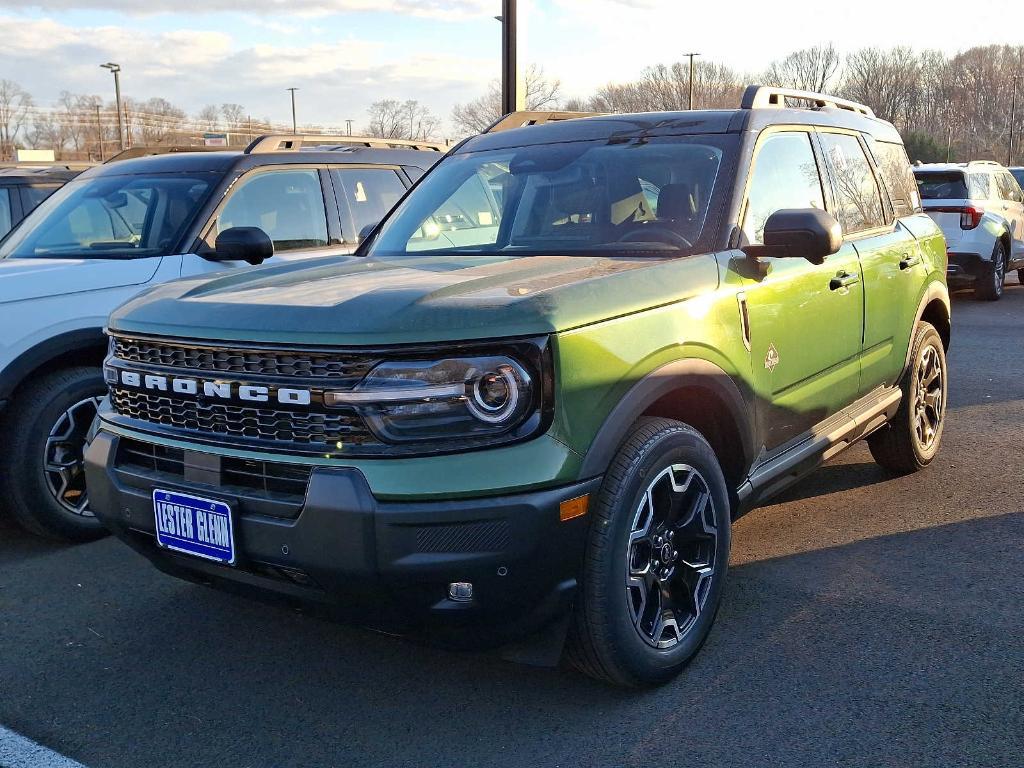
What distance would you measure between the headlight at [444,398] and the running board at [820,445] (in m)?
1.27

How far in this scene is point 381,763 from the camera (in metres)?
2.87

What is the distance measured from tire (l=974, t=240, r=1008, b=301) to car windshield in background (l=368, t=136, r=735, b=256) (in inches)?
428

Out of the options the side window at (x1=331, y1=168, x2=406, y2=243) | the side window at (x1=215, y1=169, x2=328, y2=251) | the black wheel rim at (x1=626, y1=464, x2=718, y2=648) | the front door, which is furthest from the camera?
the side window at (x1=331, y1=168, x2=406, y2=243)

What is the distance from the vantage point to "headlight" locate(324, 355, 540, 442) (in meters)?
2.72

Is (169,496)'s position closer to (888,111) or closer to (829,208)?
(829,208)

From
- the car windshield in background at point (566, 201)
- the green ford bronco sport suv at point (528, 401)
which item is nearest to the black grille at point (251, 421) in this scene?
the green ford bronco sport suv at point (528, 401)

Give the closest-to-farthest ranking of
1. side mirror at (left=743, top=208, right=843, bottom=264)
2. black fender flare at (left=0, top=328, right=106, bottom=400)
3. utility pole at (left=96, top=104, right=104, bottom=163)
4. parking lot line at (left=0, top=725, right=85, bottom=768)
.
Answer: parking lot line at (left=0, top=725, right=85, bottom=768)
side mirror at (left=743, top=208, right=843, bottom=264)
black fender flare at (left=0, top=328, right=106, bottom=400)
utility pole at (left=96, top=104, right=104, bottom=163)

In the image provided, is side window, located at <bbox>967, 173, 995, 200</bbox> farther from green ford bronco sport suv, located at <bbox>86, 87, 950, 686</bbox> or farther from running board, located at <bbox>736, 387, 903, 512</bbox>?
green ford bronco sport suv, located at <bbox>86, 87, 950, 686</bbox>

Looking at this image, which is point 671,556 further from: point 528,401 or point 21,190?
point 21,190

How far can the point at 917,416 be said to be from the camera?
17.9ft

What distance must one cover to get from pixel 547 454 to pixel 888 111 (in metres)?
112

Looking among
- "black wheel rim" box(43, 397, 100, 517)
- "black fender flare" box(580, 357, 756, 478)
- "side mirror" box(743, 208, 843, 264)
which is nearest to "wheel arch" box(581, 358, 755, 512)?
"black fender flare" box(580, 357, 756, 478)

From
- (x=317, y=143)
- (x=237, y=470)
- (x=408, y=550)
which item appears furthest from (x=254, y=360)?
(x=317, y=143)

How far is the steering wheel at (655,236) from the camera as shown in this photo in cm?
377
